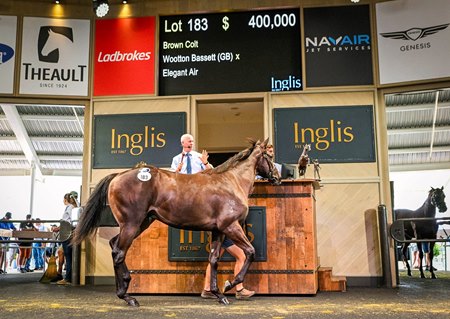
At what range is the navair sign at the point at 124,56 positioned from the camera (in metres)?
8.02

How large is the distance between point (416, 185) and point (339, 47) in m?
13.7

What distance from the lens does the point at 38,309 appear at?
4500mm

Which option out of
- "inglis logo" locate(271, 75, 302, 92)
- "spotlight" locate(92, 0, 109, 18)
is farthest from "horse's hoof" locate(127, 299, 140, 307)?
"spotlight" locate(92, 0, 109, 18)

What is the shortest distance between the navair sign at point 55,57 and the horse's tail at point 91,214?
3472mm

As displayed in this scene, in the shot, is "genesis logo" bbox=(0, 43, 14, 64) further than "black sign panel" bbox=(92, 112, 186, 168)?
Yes

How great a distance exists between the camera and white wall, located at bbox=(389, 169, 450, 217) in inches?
767

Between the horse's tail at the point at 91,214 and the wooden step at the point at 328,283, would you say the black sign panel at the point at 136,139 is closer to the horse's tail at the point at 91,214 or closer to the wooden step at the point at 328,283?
the horse's tail at the point at 91,214

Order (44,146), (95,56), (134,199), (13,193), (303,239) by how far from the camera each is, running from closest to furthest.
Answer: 1. (134,199)
2. (303,239)
3. (95,56)
4. (44,146)
5. (13,193)

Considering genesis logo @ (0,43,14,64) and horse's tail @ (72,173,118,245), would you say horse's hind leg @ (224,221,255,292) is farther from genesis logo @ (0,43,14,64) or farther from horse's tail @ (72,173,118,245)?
genesis logo @ (0,43,14,64)

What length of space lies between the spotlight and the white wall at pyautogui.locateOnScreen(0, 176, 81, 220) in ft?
44.7

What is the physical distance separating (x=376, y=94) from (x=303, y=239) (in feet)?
10.3

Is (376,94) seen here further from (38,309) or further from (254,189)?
(38,309)

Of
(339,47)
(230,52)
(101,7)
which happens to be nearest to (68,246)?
(101,7)

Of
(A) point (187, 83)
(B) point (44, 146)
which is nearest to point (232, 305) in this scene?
(A) point (187, 83)
